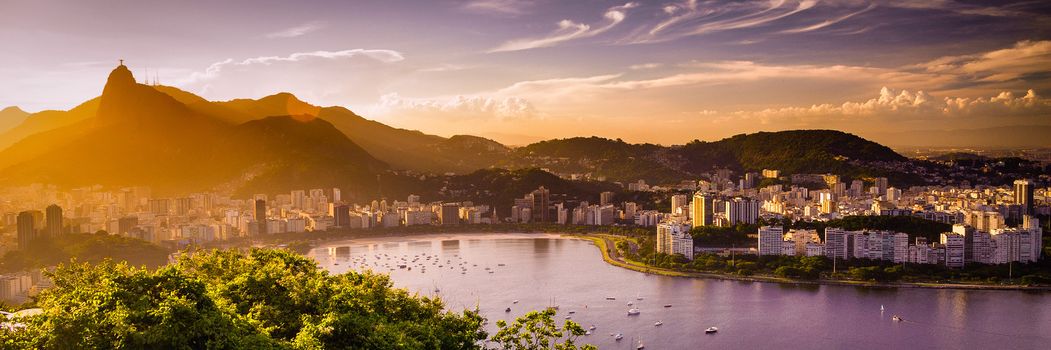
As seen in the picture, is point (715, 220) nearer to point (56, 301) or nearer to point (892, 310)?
point (892, 310)

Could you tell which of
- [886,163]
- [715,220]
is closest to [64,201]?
[715,220]

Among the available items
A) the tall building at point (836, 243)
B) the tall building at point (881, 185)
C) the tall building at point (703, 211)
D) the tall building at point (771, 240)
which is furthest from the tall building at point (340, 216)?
the tall building at point (881, 185)

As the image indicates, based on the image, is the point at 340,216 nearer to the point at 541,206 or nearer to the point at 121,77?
the point at 541,206

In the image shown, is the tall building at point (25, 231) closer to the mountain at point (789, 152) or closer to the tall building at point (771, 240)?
the tall building at point (771, 240)

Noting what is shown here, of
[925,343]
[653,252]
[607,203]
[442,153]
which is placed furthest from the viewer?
[442,153]

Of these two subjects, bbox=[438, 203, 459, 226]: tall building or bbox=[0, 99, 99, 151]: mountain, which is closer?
bbox=[438, 203, 459, 226]: tall building

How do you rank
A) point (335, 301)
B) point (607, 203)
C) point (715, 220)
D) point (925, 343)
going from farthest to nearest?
point (607, 203) → point (715, 220) → point (925, 343) → point (335, 301)

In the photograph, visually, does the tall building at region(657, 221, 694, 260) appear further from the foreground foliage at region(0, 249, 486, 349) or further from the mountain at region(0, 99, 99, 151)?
the mountain at region(0, 99, 99, 151)

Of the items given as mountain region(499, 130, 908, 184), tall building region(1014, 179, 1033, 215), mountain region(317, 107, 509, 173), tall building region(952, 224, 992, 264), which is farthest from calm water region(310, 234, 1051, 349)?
mountain region(317, 107, 509, 173)
